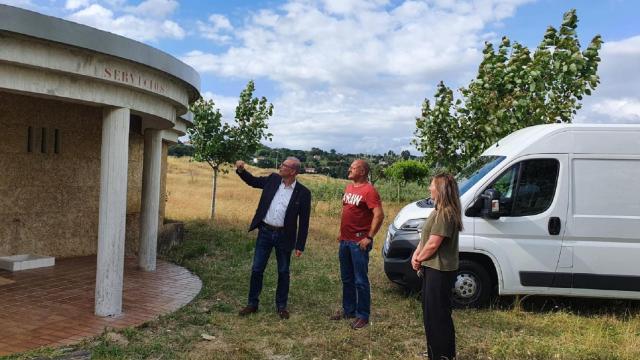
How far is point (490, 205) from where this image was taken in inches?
265

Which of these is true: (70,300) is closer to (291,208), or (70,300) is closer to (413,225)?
(291,208)

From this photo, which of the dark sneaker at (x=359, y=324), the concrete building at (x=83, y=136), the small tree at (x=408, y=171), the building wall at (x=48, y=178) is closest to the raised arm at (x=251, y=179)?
the concrete building at (x=83, y=136)

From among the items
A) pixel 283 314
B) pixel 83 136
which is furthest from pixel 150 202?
pixel 283 314

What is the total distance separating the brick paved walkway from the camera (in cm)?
533

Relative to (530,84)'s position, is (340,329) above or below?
below

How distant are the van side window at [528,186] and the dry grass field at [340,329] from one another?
1.28 metres

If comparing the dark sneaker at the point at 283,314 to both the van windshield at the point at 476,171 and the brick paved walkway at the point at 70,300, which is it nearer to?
the brick paved walkway at the point at 70,300

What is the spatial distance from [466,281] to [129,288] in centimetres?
429

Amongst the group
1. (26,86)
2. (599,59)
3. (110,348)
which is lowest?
(110,348)

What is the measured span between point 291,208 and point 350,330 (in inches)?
56.6

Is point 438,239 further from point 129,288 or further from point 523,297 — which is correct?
point 129,288

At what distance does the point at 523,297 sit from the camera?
7.43 m

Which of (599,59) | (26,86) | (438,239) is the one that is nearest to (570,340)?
(438,239)

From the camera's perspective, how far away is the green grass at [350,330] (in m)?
5.23
